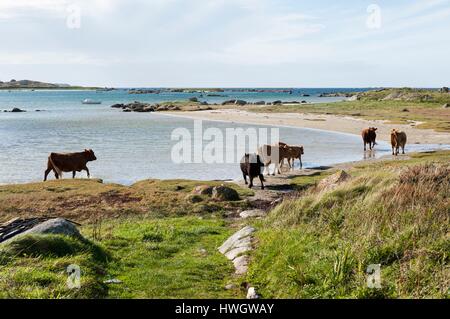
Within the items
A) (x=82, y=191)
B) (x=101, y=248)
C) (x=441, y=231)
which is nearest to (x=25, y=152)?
(x=82, y=191)

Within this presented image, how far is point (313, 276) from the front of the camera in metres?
7.75

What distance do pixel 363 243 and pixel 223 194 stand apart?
12349 mm

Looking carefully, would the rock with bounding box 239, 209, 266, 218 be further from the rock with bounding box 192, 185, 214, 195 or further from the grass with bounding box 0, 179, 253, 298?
the rock with bounding box 192, 185, 214, 195

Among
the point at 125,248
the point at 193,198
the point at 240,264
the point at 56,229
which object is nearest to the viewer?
the point at 240,264

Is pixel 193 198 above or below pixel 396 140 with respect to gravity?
below

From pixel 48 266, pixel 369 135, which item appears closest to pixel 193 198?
pixel 48 266

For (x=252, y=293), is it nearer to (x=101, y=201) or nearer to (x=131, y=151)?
(x=101, y=201)

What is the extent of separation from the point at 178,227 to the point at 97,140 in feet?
123

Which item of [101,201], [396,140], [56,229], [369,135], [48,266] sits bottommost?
[101,201]

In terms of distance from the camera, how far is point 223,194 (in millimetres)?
20438

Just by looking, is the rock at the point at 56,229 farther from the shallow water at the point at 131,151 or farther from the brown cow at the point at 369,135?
the brown cow at the point at 369,135

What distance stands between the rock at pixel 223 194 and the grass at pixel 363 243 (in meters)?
7.93

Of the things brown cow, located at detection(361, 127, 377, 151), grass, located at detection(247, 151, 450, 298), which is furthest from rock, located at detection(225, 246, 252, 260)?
brown cow, located at detection(361, 127, 377, 151)

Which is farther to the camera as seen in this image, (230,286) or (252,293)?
(230,286)
